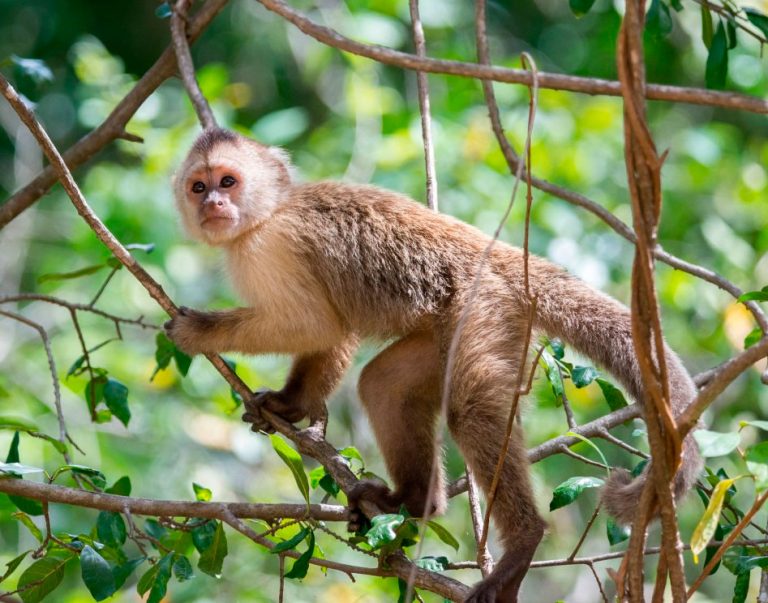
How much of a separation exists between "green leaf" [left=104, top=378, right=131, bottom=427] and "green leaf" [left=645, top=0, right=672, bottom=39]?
2793 millimetres

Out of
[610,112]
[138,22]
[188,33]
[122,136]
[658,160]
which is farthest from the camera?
[138,22]

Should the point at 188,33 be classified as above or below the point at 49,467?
above

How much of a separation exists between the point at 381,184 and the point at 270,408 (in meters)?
2.90

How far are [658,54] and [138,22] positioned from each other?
6677 mm

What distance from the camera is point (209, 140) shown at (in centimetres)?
519

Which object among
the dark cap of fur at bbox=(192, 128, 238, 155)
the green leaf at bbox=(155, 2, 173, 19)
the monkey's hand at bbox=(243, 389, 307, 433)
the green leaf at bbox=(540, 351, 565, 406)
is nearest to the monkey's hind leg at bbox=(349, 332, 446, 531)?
the monkey's hand at bbox=(243, 389, 307, 433)

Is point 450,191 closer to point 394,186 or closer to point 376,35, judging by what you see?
point 394,186

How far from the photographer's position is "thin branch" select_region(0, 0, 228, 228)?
195 inches

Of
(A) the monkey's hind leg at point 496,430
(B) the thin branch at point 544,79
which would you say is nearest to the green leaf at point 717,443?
(B) the thin branch at point 544,79

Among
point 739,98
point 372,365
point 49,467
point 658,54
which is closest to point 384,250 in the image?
point 372,365

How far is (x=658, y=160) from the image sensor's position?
2.44 metres

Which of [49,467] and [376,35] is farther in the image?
[376,35]

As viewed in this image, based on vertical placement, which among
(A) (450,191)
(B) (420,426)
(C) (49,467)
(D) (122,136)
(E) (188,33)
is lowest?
(C) (49,467)

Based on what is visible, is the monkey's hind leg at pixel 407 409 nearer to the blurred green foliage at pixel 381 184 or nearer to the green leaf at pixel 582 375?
the green leaf at pixel 582 375
